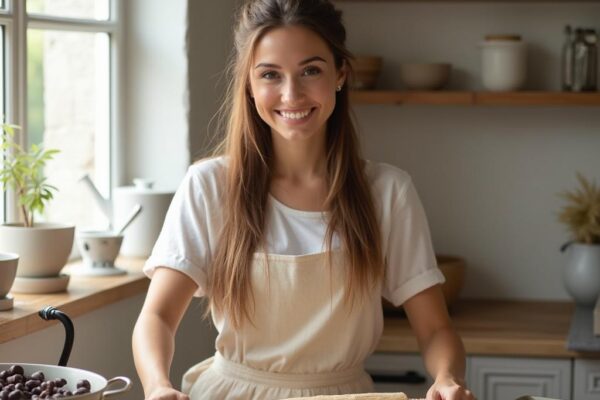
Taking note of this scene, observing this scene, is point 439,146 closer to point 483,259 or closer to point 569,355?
point 483,259

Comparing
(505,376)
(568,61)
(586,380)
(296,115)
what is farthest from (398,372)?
(296,115)

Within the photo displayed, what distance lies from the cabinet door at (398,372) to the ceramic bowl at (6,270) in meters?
1.24

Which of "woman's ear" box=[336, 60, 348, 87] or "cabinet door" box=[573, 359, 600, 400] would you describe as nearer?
"woman's ear" box=[336, 60, 348, 87]

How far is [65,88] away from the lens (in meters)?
3.09

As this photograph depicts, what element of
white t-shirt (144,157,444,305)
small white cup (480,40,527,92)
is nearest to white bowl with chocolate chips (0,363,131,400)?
white t-shirt (144,157,444,305)

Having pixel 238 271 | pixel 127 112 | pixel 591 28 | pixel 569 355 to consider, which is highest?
pixel 591 28

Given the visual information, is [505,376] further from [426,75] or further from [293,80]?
[293,80]

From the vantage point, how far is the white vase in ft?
11.5

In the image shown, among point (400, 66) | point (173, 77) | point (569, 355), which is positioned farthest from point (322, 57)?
point (400, 66)

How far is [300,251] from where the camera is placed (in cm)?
222

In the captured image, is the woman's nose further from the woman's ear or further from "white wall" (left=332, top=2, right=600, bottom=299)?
"white wall" (left=332, top=2, right=600, bottom=299)

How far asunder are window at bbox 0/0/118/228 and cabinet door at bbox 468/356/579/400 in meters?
1.19

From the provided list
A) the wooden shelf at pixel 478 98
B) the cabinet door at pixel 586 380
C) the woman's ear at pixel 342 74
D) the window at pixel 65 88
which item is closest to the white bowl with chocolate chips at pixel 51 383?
the woman's ear at pixel 342 74

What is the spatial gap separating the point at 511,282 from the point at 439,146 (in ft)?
1.80
